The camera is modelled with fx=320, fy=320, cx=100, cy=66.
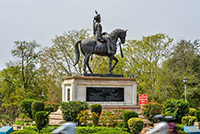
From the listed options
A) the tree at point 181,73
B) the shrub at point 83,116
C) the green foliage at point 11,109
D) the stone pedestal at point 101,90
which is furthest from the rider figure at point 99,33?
the tree at point 181,73

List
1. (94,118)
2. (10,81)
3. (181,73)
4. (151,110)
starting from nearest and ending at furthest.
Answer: (94,118), (151,110), (10,81), (181,73)

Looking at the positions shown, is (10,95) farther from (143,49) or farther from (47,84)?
(143,49)

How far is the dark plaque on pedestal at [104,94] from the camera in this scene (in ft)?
65.4

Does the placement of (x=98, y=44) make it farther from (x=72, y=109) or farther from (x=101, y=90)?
(x=72, y=109)

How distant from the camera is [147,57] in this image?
1604 inches

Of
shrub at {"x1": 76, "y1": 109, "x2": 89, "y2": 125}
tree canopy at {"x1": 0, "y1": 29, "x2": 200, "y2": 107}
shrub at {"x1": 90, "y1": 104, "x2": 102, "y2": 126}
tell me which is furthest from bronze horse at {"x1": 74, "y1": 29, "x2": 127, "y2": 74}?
tree canopy at {"x1": 0, "y1": 29, "x2": 200, "y2": 107}

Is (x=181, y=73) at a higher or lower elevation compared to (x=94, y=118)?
higher

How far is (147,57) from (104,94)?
2163cm

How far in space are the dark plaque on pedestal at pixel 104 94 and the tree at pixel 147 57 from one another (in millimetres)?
17976

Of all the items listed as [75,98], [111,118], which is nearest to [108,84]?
[75,98]

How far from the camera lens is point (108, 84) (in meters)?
20.3

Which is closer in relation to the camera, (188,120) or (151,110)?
(188,120)

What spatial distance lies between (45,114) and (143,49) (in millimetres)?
25923

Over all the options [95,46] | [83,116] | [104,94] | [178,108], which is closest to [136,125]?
[83,116]
